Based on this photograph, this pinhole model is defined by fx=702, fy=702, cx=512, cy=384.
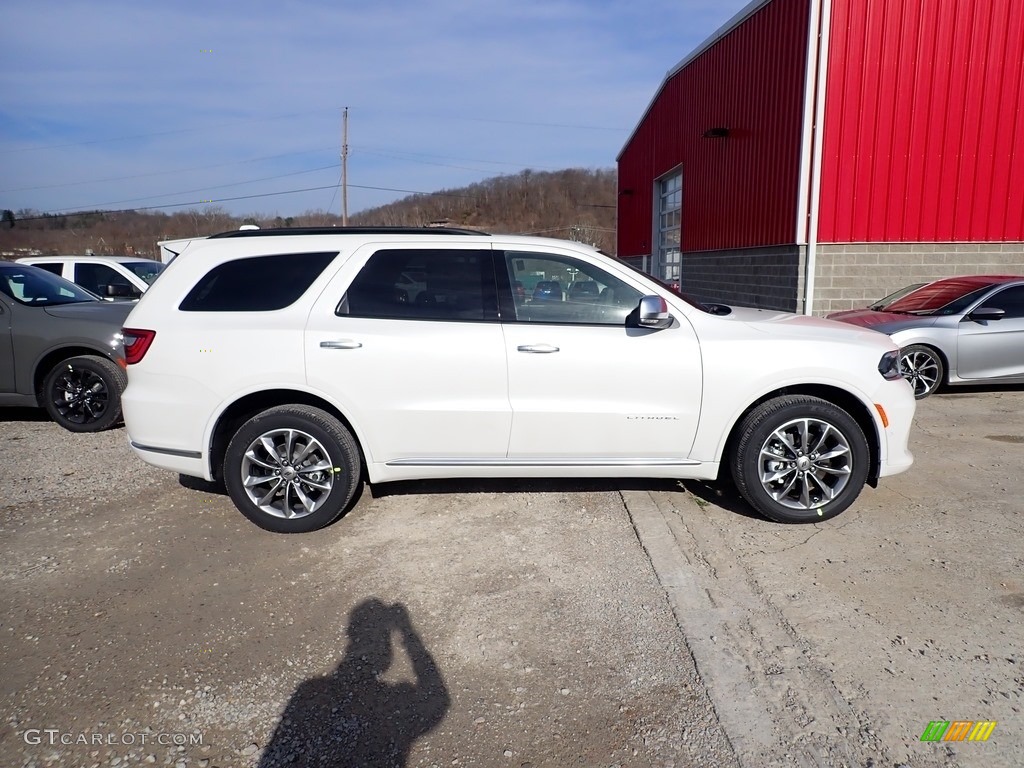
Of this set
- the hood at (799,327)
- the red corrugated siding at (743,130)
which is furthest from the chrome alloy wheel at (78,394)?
the red corrugated siding at (743,130)

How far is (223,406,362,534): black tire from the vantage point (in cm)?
425

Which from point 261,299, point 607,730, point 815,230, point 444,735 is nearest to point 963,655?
point 607,730

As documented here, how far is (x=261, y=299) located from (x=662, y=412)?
2567 mm

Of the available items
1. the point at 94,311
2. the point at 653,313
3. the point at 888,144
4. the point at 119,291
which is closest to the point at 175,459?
the point at 653,313

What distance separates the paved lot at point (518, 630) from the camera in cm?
254

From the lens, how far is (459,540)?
4230 mm

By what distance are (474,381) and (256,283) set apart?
1.51m

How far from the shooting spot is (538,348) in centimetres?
421

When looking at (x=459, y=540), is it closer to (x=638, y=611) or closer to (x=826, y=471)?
(x=638, y=611)

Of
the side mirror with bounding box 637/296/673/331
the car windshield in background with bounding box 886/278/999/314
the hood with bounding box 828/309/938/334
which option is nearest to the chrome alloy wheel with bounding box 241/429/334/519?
the side mirror with bounding box 637/296/673/331

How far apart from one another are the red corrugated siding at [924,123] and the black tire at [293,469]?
9388 mm

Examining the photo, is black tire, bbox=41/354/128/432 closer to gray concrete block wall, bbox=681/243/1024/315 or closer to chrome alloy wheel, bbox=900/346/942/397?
chrome alloy wheel, bbox=900/346/942/397

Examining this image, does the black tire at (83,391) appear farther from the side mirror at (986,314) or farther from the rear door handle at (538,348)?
the side mirror at (986,314)

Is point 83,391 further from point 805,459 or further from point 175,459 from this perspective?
point 805,459
